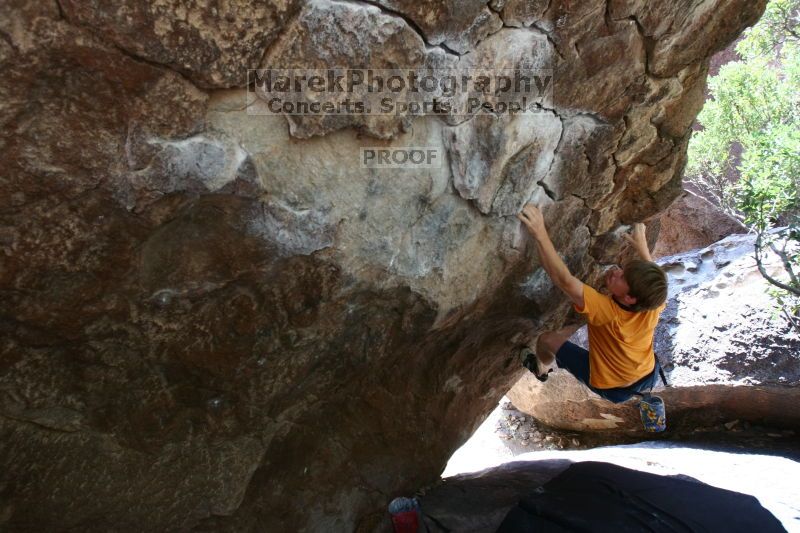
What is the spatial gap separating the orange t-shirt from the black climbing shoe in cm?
26

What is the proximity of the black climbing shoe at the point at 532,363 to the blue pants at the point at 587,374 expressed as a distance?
4.2 inches

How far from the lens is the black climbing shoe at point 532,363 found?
3.04 m

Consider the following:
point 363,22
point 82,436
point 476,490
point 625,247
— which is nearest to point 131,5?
point 363,22

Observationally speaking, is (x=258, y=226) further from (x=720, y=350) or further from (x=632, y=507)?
(x=720, y=350)

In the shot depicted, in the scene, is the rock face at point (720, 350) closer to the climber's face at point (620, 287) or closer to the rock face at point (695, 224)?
the climber's face at point (620, 287)

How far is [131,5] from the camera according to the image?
1373 millimetres

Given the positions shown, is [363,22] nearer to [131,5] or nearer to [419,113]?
[419,113]

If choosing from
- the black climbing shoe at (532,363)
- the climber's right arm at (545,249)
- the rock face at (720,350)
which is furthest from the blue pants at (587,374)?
the rock face at (720,350)

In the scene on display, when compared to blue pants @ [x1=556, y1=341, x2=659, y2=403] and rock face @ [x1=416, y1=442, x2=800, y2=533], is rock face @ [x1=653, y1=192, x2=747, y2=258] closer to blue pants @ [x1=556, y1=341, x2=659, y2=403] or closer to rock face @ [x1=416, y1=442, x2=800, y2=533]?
rock face @ [x1=416, y1=442, x2=800, y2=533]

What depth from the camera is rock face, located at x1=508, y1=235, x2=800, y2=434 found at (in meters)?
3.90

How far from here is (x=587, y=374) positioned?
9.55ft

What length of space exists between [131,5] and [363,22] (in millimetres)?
586

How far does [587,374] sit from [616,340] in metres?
0.34

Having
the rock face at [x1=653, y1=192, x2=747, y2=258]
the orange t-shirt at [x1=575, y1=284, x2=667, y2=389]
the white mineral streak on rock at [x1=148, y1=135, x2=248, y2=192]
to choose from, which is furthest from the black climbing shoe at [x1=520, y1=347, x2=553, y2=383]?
the rock face at [x1=653, y1=192, x2=747, y2=258]
